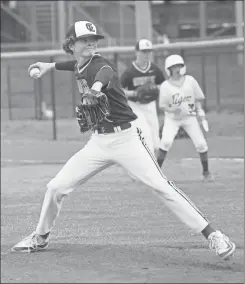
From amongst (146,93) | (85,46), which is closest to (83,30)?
(85,46)

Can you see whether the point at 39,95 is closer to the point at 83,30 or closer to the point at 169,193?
the point at 83,30

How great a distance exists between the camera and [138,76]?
42.6 ft

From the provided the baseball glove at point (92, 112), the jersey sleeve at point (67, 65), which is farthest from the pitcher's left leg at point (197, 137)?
the baseball glove at point (92, 112)

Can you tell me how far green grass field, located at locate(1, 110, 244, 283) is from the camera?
634 cm

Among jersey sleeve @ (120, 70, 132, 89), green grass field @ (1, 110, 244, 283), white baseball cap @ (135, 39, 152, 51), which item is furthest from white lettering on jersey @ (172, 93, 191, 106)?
green grass field @ (1, 110, 244, 283)

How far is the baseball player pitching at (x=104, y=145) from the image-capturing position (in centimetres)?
674

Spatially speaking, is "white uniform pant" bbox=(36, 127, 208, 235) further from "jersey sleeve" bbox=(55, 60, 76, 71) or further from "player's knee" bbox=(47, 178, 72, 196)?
"jersey sleeve" bbox=(55, 60, 76, 71)

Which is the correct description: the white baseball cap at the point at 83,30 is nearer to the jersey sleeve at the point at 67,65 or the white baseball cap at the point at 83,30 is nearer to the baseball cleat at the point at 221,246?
the jersey sleeve at the point at 67,65

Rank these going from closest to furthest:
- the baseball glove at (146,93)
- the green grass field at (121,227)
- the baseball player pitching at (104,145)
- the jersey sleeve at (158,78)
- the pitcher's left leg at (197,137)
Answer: the green grass field at (121,227) < the baseball player pitching at (104,145) < the pitcher's left leg at (197,137) < the baseball glove at (146,93) < the jersey sleeve at (158,78)

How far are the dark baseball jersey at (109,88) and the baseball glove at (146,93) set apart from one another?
18.4 feet

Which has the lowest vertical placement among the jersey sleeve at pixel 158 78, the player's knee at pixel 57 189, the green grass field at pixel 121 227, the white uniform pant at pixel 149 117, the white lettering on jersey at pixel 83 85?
the green grass field at pixel 121 227

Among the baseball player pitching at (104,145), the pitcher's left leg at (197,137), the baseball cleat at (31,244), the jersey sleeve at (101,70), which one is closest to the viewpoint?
the jersey sleeve at (101,70)

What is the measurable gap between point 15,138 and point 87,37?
1474 centimetres

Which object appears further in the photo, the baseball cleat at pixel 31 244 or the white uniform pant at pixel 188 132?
the white uniform pant at pixel 188 132
